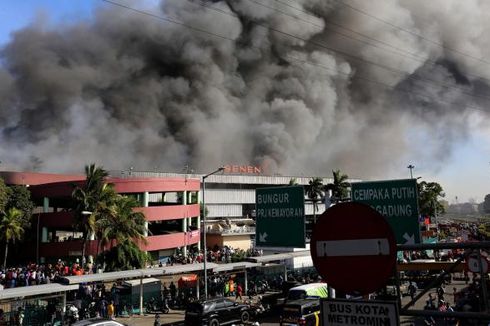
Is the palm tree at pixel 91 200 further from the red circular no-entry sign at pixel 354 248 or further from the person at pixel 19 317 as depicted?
the red circular no-entry sign at pixel 354 248

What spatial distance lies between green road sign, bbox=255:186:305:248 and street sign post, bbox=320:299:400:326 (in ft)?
23.6

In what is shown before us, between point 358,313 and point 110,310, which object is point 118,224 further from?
point 358,313

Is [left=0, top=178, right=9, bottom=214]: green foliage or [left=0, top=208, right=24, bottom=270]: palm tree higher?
[left=0, top=178, right=9, bottom=214]: green foliage

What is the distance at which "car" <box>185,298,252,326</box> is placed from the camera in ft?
70.1

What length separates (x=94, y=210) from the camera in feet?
110

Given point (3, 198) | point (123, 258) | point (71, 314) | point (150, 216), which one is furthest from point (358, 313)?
point (150, 216)

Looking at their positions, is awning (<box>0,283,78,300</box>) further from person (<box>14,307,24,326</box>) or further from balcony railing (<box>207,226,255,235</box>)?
balcony railing (<box>207,226,255,235</box>)

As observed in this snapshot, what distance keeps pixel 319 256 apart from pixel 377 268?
0.50 metres

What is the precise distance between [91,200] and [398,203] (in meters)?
28.4

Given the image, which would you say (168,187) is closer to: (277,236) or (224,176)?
(224,176)

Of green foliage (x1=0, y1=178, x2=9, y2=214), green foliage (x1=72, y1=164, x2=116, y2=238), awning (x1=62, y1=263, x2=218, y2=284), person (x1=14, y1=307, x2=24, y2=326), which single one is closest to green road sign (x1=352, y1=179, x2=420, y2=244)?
awning (x1=62, y1=263, x2=218, y2=284)

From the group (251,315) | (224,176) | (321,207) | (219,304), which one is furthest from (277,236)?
(321,207)

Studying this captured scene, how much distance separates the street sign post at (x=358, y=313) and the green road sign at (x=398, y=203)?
5722 millimetres

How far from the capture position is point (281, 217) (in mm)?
11242
